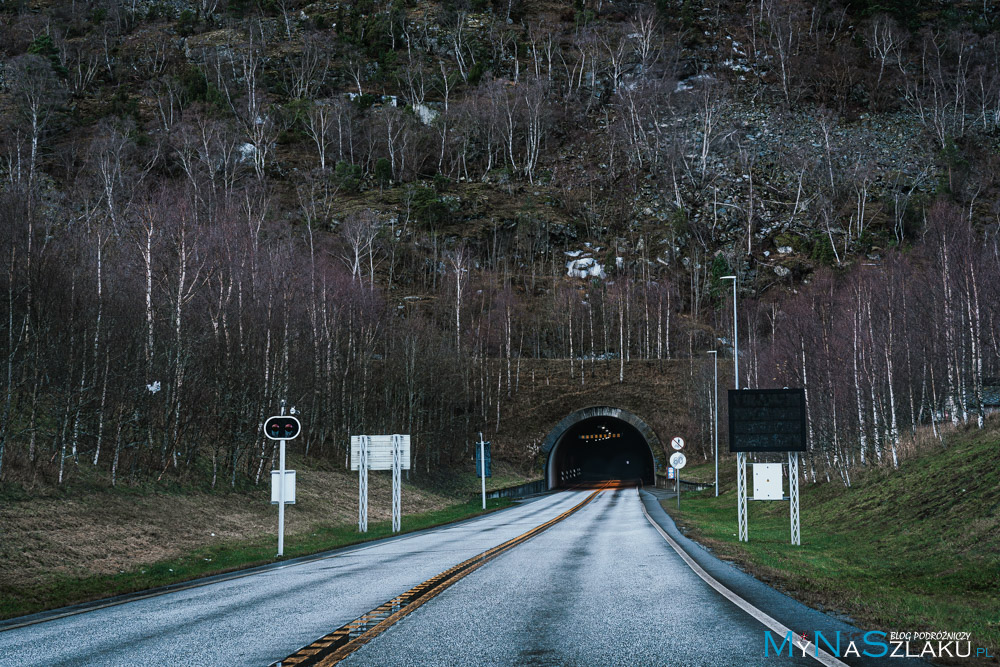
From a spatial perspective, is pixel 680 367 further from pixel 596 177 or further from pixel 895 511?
pixel 895 511

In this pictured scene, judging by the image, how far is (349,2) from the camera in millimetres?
147875

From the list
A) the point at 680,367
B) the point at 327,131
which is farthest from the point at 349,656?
the point at 327,131

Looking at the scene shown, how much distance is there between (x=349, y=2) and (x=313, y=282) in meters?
123

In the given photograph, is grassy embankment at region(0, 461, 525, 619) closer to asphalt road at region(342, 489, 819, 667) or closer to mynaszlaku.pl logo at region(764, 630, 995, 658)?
asphalt road at region(342, 489, 819, 667)

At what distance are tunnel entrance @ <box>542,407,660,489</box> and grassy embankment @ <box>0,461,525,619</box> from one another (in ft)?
132

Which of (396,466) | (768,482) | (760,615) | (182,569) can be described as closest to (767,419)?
(768,482)

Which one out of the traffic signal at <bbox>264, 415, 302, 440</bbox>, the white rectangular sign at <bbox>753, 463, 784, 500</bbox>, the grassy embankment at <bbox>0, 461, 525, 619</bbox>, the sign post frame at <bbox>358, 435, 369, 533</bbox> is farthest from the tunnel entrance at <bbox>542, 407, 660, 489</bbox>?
the traffic signal at <bbox>264, 415, 302, 440</bbox>

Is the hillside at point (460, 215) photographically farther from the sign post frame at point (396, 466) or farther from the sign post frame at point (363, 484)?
the sign post frame at point (396, 466)

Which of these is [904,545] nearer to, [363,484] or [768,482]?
[768,482]

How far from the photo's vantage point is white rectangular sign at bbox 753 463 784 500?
72.4ft

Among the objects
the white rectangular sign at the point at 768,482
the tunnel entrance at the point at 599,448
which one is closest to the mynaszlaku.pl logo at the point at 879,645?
the white rectangular sign at the point at 768,482

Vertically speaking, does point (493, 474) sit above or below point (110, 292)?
below

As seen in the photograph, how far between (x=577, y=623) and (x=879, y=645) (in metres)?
2.96

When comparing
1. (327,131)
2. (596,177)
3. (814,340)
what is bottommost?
(814,340)
